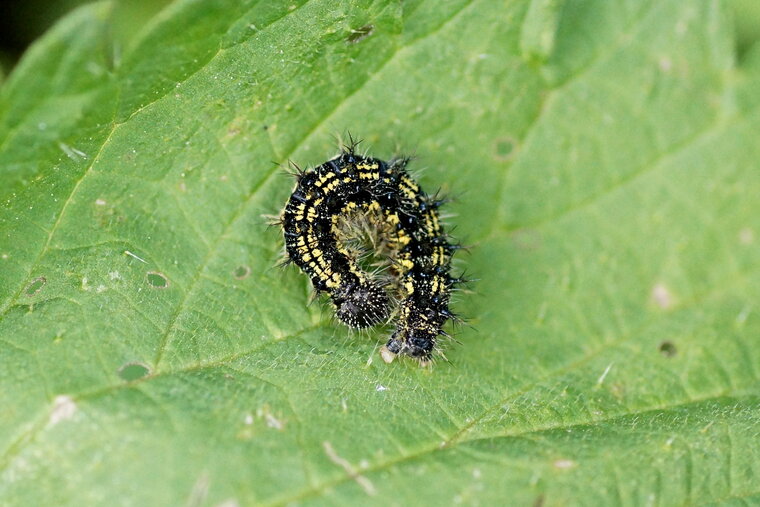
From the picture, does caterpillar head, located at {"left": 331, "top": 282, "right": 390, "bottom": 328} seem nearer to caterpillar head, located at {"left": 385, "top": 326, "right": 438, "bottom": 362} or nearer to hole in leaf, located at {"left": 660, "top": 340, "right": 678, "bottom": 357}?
caterpillar head, located at {"left": 385, "top": 326, "right": 438, "bottom": 362}

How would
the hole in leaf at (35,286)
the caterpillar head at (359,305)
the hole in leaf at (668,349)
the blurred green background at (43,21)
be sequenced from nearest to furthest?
the hole in leaf at (35,286)
the caterpillar head at (359,305)
the hole in leaf at (668,349)
the blurred green background at (43,21)

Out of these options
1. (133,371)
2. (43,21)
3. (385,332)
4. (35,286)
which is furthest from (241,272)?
(43,21)

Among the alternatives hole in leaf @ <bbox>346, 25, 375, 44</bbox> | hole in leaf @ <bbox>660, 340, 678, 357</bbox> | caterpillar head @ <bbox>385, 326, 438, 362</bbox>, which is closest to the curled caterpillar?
caterpillar head @ <bbox>385, 326, 438, 362</bbox>

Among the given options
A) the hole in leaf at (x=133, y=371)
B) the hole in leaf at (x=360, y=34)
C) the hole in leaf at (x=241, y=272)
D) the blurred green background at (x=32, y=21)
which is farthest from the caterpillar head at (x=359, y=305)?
the blurred green background at (x=32, y=21)

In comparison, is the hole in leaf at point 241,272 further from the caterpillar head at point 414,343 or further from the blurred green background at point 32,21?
the blurred green background at point 32,21

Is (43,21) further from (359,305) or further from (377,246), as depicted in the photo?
(359,305)

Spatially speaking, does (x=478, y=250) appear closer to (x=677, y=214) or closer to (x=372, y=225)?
(x=372, y=225)
